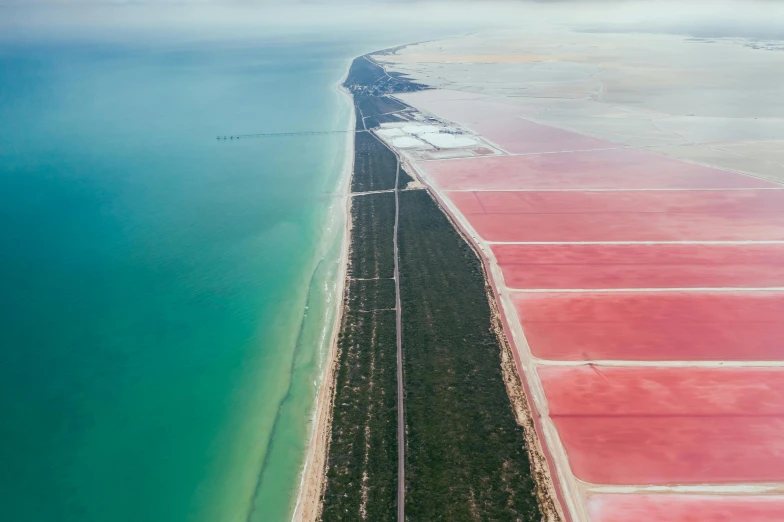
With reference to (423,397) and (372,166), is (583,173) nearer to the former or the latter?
(372,166)

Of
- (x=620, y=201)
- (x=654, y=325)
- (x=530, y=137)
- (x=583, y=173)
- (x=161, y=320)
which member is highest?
(x=530, y=137)

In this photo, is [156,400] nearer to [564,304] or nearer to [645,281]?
[564,304]

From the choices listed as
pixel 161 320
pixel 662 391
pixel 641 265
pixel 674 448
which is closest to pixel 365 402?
pixel 674 448

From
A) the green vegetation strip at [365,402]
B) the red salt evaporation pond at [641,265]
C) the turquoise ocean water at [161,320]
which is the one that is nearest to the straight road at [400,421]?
the green vegetation strip at [365,402]

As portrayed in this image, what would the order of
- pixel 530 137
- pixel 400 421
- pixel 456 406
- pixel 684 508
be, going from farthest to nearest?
pixel 530 137 < pixel 456 406 < pixel 400 421 < pixel 684 508

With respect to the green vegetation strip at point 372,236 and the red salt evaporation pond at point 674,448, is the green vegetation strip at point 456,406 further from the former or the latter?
the red salt evaporation pond at point 674,448

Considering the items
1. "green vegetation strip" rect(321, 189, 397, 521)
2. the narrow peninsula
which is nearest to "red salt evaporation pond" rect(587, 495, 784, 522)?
the narrow peninsula
